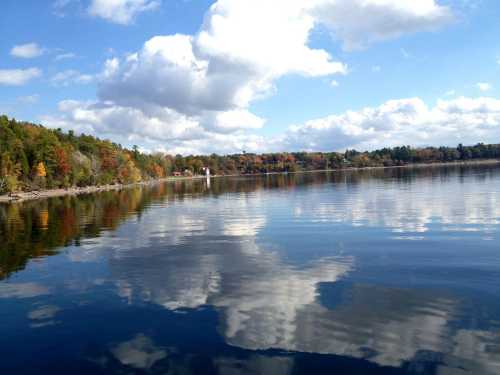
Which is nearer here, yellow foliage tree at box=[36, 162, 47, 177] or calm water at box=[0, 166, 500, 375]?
calm water at box=[0, 166, 500, 375]

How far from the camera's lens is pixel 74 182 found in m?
162

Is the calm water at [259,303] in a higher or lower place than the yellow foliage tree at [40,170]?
lower

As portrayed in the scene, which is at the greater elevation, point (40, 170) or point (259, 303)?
point (40, 170)

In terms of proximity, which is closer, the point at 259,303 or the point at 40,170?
the point at 259,303

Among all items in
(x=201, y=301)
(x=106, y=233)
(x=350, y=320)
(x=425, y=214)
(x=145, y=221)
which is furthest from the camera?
(x=145, y=221)

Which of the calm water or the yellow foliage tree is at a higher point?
the yellow foliage tree

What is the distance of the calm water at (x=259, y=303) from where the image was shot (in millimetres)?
12977

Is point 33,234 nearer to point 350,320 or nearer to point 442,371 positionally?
point 350,320

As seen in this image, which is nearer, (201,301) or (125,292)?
(201,301)

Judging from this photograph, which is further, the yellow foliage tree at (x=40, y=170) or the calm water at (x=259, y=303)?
the yellow foliage tree at (x=40, y=170)

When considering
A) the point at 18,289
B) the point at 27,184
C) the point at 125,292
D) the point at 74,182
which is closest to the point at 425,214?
the point at 125,292

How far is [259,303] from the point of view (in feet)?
58.6

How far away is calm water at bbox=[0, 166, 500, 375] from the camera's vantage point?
13.0 m

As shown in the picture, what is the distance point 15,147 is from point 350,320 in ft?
487
